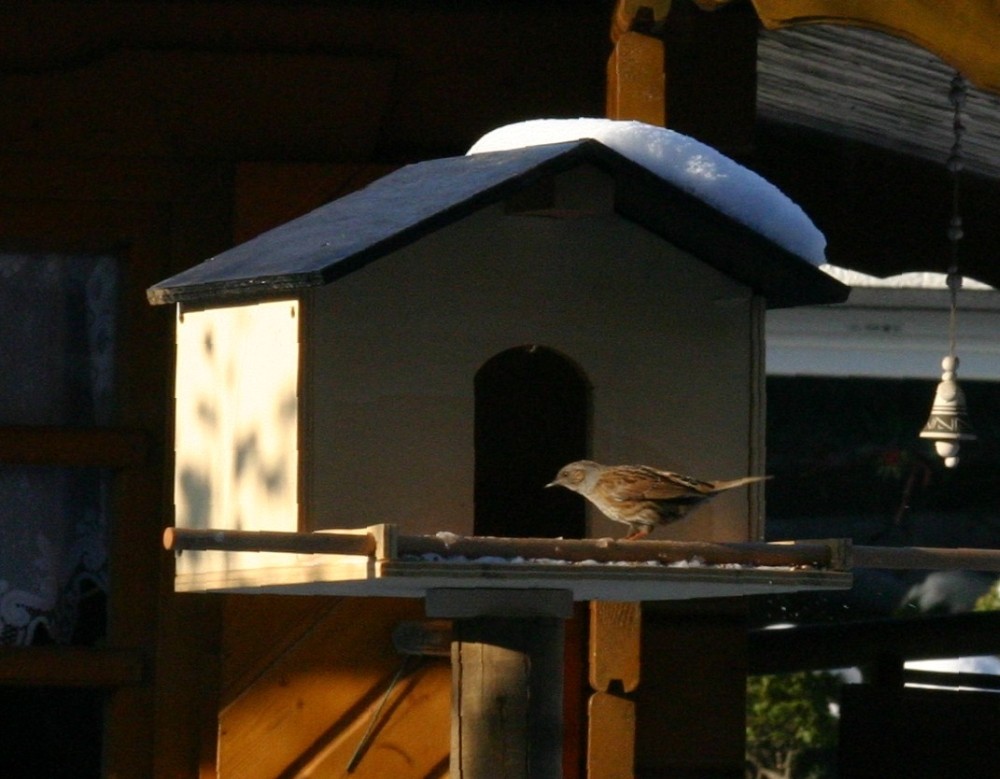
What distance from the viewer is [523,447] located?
4.42 m

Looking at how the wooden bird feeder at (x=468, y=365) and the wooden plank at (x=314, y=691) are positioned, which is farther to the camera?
the wooden plank at (x=314, y=691)

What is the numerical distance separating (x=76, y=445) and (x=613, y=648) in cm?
131

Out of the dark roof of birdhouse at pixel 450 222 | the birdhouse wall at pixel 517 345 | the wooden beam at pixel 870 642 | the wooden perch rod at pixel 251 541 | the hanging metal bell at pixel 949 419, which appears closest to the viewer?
the wooden perch rod at pixel 251 541

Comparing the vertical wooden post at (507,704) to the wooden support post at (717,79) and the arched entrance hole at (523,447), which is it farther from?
the wooden support post at (717,79)

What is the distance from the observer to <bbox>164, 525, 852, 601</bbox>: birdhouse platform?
10.6 ft

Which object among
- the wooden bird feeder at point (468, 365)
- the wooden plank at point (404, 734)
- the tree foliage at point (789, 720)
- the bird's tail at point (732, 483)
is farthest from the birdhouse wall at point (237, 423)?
the tree foliage at point (789, 720)

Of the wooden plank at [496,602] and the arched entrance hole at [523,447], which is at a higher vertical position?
the arched entrance hole at [523,447]

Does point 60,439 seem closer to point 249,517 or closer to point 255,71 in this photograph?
point 255,71

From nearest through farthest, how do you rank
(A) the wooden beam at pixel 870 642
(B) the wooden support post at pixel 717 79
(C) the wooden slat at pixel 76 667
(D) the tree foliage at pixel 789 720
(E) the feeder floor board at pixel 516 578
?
(E) the feeder floor board at pixel 516 578, (C) the wooden slat at pixel 76 667, (B) the wooden support post at pixel 717 79, (A) the wooden beam at pixel 870 642, (D) the tree foliage at pixel 789 720

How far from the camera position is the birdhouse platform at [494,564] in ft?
10.6

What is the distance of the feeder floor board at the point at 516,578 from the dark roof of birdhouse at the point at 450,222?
0.44m

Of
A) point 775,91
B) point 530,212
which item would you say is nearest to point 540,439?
point 530,212

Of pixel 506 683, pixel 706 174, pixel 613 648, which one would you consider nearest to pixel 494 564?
pixel 506 683

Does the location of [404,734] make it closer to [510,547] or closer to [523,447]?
[523,447]
